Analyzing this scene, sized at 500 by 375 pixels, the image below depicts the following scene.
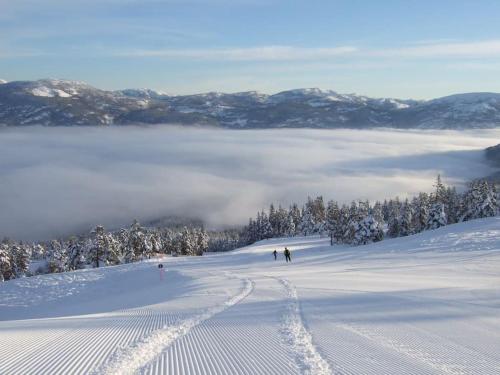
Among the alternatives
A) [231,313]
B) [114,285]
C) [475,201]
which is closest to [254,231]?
[475,201]

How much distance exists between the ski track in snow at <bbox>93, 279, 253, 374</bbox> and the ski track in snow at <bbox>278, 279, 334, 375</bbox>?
2.70 metres

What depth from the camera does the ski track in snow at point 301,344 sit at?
31.3 feet

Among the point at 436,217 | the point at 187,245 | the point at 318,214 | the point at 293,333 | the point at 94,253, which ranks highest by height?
the point at 293,333

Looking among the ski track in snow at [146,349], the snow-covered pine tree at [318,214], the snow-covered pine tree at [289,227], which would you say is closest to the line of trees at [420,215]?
the snow-covered pine tree at [318,214]

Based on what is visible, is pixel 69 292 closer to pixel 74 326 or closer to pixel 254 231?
pixel 74 326

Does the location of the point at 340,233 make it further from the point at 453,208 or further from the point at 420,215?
the point at 453,208

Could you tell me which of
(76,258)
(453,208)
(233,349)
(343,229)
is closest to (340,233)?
(343,229)

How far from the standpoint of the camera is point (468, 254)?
37781mm

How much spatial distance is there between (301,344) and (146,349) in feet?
11.8

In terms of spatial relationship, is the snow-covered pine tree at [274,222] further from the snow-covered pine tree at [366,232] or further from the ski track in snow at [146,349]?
the ski track in snow at [146,349]

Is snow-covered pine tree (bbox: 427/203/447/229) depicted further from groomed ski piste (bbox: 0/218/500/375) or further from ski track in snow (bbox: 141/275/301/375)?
ski track in snow (bbox: 141/275/301/375)

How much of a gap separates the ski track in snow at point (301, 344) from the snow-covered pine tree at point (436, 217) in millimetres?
59971

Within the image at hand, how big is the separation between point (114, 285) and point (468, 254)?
94.8ft

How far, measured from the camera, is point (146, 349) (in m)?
11.5
